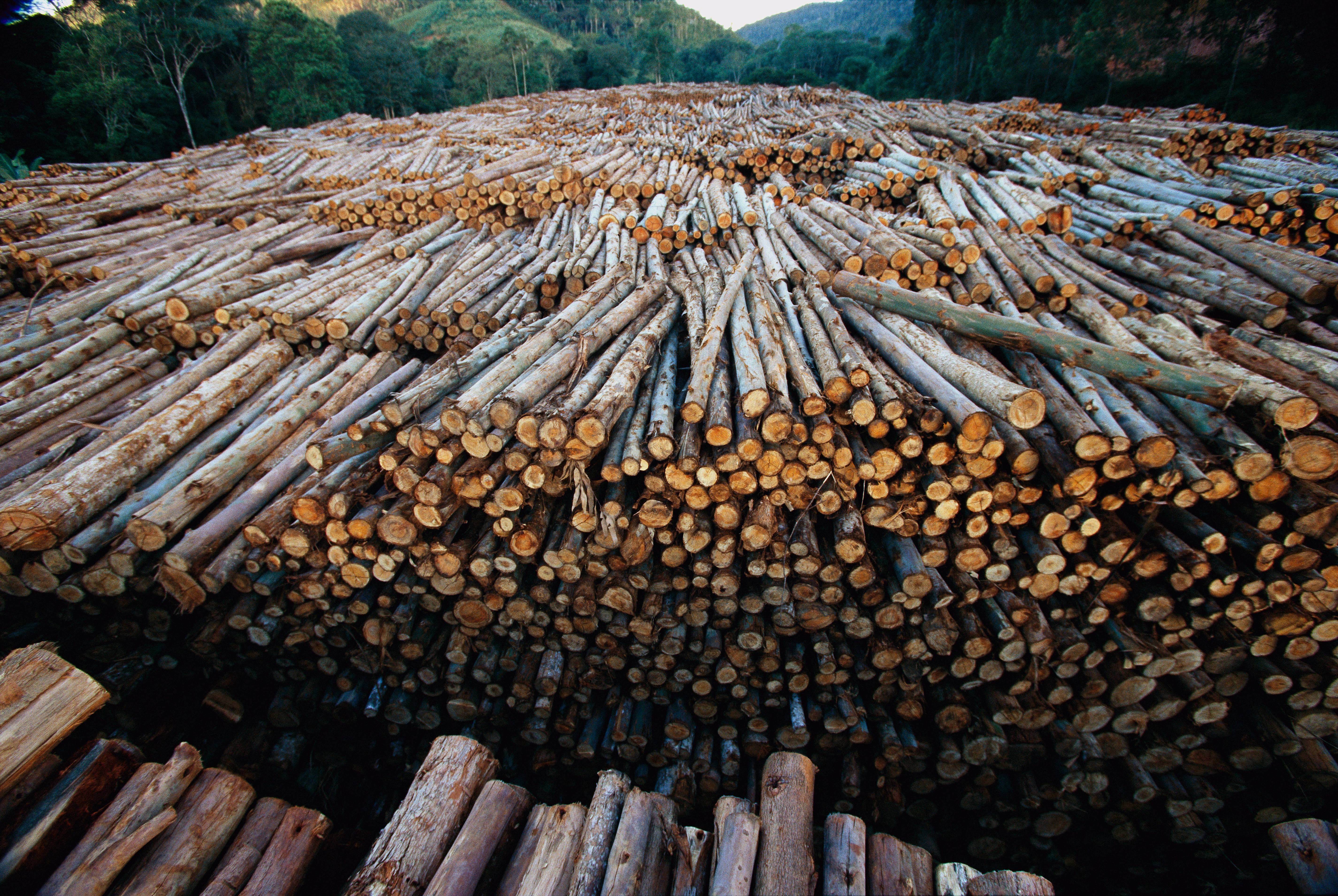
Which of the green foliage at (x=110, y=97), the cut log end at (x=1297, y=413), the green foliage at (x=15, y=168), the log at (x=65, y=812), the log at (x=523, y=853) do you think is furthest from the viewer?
the green foliage at (x=110, y=97)

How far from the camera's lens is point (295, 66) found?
29.7 m

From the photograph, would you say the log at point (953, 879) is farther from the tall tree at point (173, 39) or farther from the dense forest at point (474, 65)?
the tall tree at point (173, 39)

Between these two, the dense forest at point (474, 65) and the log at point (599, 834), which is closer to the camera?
the log at point (599, 834)

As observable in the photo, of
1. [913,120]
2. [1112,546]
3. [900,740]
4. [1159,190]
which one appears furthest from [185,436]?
[913,120]

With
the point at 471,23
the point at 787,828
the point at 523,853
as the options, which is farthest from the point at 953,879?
the point at 471,23

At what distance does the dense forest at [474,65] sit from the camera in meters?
22.0

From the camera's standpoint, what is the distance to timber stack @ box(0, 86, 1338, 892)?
13.3ft

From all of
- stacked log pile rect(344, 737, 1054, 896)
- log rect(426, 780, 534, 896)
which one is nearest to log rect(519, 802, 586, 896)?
stacked log pile rect(344, 737, 1054, 896)

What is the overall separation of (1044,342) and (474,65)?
2040 inches

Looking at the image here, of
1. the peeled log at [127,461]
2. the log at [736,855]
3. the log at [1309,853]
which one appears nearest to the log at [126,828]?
the log at [736,855]

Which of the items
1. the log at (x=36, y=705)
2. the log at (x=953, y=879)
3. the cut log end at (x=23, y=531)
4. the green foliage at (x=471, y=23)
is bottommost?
the log at (x=953, y=879)

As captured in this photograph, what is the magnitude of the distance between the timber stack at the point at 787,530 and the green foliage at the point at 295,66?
1258 inches

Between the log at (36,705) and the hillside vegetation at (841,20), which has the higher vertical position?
the hillside vegetation at (841,20)

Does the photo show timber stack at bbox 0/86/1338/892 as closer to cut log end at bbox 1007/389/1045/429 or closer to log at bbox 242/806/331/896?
cut log end at bbox 1007/389/1045/429
